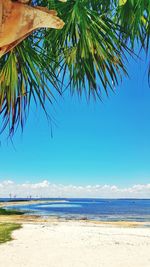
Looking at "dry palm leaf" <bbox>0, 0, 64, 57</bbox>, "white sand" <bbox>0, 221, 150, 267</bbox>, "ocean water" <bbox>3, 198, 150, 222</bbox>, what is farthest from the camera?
"ocean water" <bbox>3, 198, 150, 222</bbox>

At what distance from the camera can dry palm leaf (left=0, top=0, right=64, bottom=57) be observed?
1.47 metres

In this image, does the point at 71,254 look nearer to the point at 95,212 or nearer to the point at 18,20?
the point at 18,20

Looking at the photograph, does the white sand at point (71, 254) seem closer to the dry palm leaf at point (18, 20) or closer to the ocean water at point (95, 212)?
the dry palm leaf at point (18, 20)

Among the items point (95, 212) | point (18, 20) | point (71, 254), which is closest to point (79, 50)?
point (18, 20)

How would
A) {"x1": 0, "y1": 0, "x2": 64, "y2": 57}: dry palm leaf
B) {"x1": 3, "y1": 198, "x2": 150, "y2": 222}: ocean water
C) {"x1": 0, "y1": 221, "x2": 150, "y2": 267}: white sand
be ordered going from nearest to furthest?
1. {"x1": 0, "y1": 0, "x2": 64, "y2": 57}: dry palm leaf
2. {"x1": 0, "y1": 221, "x2": 150, "y2": 267}: white sand
3. {"x1": 3, "y1": 198, "x2": 150, "y2": 222}: ocean water

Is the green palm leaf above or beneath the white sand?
above

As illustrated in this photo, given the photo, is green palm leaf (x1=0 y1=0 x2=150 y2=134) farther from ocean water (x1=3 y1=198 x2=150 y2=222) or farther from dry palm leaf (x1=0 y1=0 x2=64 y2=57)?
ocean water (x1=3 y1=198 x2=150 y2=222)

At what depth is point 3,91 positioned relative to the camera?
2.02 m

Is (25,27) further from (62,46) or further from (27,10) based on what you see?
(62,46)

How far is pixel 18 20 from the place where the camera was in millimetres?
1503

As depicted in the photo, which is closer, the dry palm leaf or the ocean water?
the dry palm leaf

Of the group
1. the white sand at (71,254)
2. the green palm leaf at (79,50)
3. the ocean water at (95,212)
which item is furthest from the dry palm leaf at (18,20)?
the ocean water at (95,212)

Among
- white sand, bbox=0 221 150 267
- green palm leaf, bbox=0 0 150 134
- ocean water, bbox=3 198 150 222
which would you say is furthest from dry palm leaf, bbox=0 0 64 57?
ocean water, bbox=3 198 150 222

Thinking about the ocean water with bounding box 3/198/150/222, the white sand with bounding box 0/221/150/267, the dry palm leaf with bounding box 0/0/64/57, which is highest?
the dry palm leaf with bounding box 0/0/64/57
